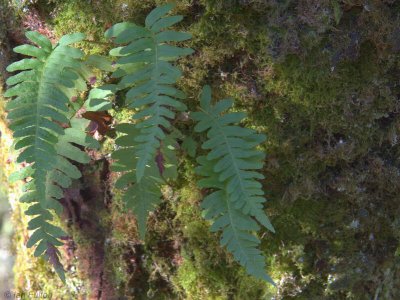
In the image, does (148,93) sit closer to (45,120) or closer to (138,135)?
(138,135)

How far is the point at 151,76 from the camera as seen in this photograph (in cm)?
198

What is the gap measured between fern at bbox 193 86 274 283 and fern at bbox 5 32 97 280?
53 centimetres

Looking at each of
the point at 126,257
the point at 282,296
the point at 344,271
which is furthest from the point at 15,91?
the point at 344,271

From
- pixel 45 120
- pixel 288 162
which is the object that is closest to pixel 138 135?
pixel 45 120

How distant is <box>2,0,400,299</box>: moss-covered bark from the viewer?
2285 mm

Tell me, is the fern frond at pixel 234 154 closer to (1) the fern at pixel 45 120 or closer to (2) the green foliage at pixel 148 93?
(2) the green foliage at pixel 148 93

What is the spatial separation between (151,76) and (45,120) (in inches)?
17.6

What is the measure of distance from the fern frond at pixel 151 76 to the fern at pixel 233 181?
8.5 inches

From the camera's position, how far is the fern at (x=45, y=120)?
193 centimetres

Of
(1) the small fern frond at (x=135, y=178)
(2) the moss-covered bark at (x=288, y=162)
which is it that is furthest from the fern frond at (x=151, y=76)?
(2) the moss-covered bark at (x=288, y=162)

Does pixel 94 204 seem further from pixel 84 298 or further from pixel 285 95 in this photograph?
pixel 285 95

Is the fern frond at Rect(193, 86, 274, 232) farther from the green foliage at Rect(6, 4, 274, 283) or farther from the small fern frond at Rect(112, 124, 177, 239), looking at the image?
the small fern frond at Rect(112, 124, 177, 239)

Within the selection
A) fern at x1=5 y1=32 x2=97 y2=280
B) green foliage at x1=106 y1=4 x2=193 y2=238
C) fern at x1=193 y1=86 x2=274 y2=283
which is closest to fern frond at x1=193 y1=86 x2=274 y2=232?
fern at x1=193 y1=86 x2=274 y2=283

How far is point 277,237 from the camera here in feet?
8.44
